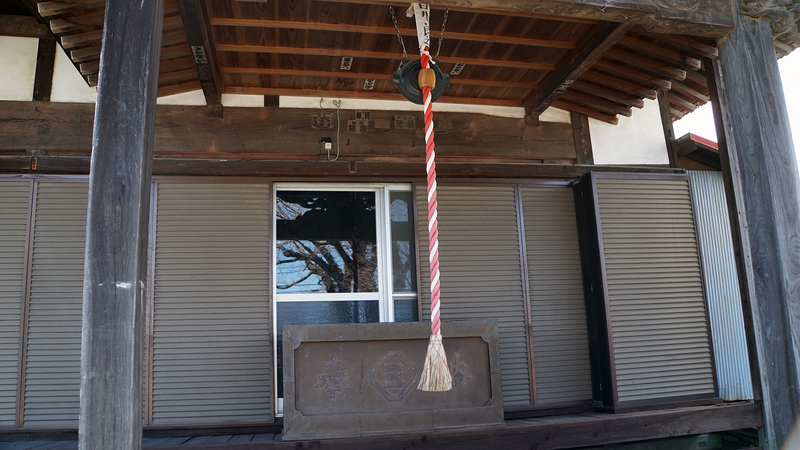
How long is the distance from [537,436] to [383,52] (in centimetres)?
343

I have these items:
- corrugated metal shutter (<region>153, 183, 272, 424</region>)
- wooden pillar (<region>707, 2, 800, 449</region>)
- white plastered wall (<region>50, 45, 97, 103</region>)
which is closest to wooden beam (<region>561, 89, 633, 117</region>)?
wooden pillar (<region>707, 2, 800, 449</region>)

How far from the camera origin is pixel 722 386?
5.55m

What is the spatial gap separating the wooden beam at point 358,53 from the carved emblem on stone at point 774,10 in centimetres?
161

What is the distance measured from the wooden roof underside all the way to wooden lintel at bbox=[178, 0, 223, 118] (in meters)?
0.04

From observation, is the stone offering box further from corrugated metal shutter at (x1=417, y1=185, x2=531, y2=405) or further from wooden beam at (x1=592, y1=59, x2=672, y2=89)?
wooden beam at (x1=592, y1=59, x2=672, y2=89)

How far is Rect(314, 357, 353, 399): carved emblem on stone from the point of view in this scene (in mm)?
4273

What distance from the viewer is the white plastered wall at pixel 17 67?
5.13m

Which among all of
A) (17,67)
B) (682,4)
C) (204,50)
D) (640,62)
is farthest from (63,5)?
(640,62)

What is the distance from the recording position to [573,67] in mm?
4996

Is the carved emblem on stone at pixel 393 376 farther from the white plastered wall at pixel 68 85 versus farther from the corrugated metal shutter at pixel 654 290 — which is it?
the white plastered wall at pixel 68 85

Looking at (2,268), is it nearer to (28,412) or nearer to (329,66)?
(28,412)

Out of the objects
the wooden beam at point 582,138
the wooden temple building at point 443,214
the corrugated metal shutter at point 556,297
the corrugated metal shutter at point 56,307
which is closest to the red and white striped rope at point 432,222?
the wooden temple building at point 443,214

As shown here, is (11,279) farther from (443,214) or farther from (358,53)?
(443,214)

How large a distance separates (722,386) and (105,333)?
5.49 m
